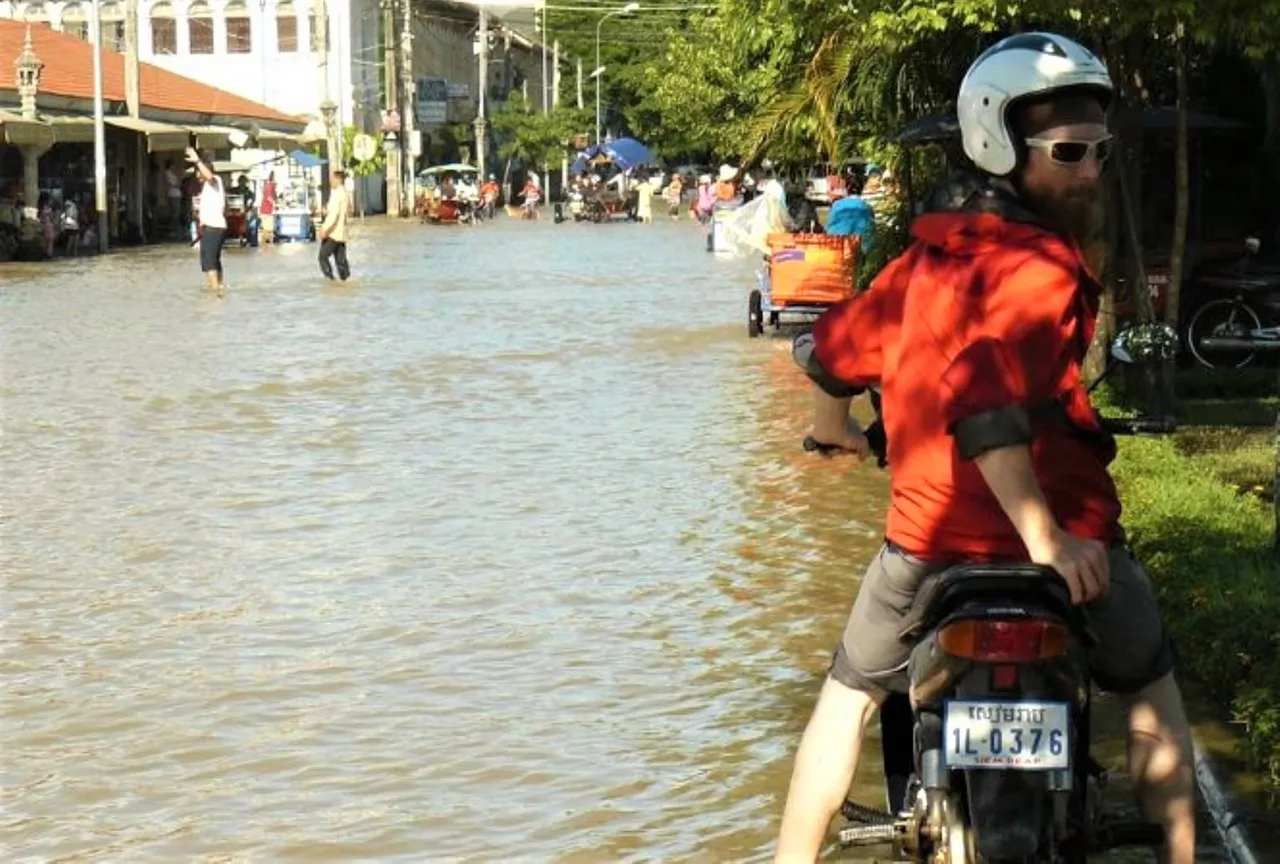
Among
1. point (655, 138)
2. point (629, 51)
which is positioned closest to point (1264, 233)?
point (655, 138)

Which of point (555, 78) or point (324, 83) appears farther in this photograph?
point (555, 78)

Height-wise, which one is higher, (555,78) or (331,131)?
(555,78)

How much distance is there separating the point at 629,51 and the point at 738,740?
10777 centimetres

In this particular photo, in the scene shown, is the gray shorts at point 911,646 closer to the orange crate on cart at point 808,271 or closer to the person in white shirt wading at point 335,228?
the orange crate on cart at point 808,271

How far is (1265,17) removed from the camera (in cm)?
852

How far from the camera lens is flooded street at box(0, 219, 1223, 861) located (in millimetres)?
6375

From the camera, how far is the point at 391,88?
80562mm

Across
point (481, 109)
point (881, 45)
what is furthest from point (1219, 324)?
point (481, 109)

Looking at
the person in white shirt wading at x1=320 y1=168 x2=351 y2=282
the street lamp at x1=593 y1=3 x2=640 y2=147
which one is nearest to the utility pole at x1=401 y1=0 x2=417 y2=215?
the street lamp at x1=593 y1=3 x2=640 y2=147

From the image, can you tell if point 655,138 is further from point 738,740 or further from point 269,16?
point 738,740

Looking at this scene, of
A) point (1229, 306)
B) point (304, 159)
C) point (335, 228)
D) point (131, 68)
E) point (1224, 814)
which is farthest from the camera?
point (304, 159)

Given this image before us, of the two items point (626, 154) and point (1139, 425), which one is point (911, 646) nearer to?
point (1139, 425)

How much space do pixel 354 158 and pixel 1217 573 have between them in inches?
2516

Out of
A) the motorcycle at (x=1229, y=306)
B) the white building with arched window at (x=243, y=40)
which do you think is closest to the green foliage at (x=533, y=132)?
the white building with arched window at (x=243, y=40)
